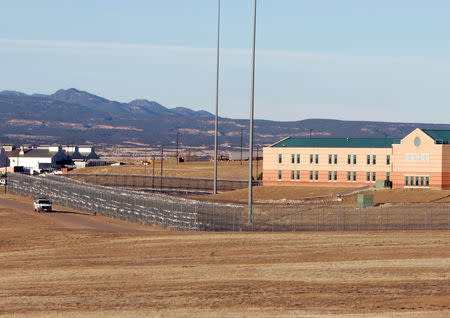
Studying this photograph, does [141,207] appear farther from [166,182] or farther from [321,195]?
[166,182]

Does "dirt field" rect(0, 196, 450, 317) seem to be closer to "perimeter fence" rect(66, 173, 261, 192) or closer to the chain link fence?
the chain link fence

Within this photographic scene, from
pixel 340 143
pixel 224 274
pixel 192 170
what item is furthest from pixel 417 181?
pixel 192 170

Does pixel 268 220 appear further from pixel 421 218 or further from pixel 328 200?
pixel 328 200

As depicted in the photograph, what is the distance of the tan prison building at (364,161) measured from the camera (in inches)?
4225

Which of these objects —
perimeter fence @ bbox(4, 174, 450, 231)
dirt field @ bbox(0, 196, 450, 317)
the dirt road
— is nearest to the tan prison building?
perimeter fence @ bbox(4, 174, 450, 231)

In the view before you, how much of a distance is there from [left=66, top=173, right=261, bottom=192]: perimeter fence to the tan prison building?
7.88 meters

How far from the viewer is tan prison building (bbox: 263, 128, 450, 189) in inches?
4225

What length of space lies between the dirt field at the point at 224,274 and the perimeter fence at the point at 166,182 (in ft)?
252

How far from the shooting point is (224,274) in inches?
1442

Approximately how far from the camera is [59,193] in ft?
321

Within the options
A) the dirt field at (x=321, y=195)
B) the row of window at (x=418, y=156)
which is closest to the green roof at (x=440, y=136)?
the row of window at (x=418, y=156)

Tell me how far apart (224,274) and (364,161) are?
3292 inches

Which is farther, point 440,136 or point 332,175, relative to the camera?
point 332,175

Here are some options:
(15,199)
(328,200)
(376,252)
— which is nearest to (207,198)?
(328,200)
